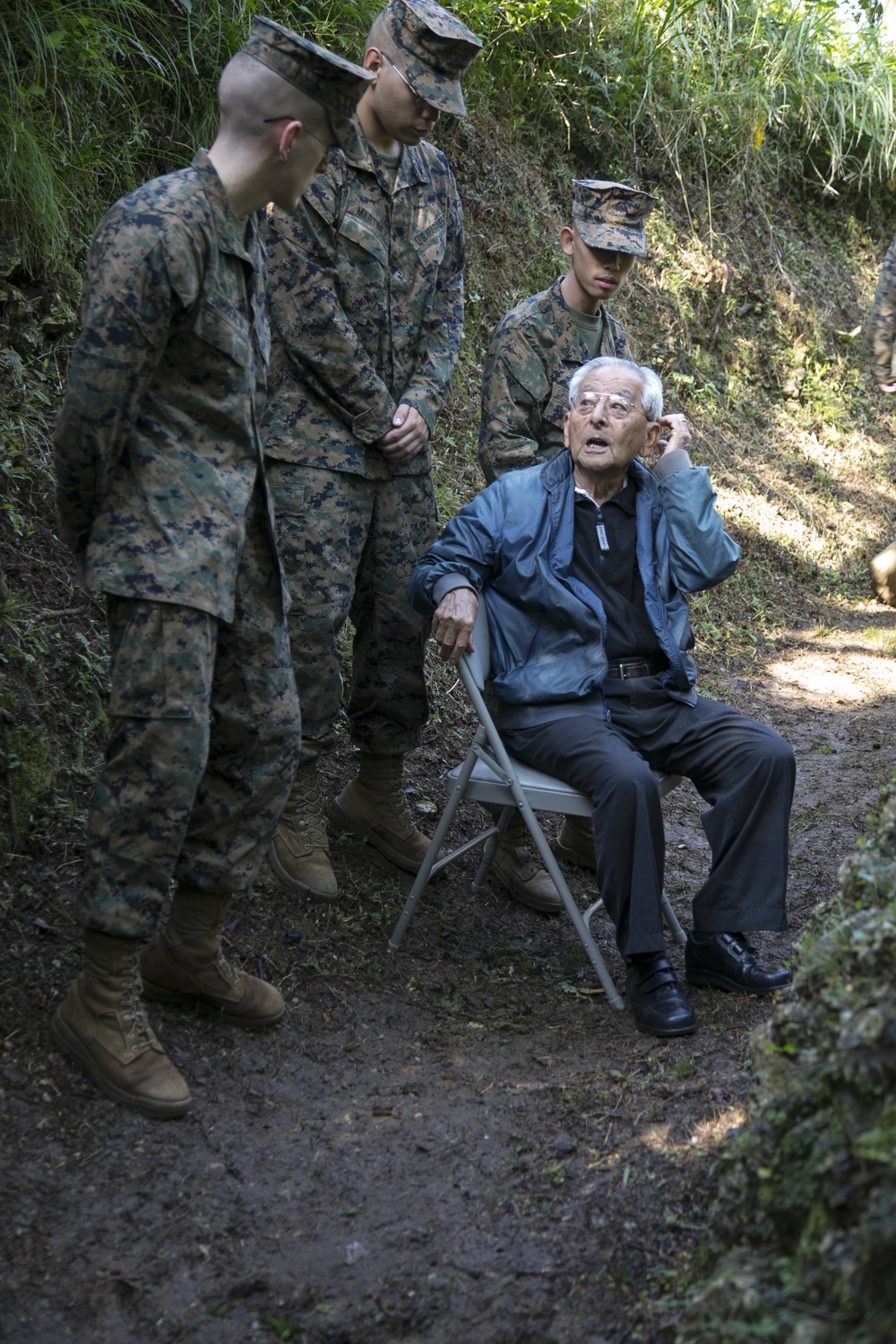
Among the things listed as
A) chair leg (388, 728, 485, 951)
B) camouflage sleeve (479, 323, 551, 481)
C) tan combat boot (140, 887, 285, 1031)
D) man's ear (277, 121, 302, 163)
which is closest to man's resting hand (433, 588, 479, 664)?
chair leg (388, 728, 485, 951)

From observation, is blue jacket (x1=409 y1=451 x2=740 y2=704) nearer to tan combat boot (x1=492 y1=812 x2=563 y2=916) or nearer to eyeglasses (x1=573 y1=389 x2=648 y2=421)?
eyeglasses (x1=573 y1=389 x2=648 y2=421)

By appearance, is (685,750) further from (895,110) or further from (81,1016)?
(895,110)

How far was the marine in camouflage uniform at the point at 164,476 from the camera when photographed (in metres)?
2.45

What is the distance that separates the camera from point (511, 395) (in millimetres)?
4297

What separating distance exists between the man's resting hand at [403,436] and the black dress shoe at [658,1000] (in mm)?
1716

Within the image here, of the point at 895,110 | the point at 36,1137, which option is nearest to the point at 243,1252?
the point at 36,1137

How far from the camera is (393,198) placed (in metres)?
3.75

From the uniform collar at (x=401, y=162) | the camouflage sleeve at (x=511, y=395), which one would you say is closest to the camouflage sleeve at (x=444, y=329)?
the uniform collar at (x=401, y=162)

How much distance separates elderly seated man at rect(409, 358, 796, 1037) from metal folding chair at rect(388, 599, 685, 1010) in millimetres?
55

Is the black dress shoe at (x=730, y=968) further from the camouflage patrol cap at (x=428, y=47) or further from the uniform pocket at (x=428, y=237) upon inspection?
the camouflage patrol cap at (x=428, y=47)

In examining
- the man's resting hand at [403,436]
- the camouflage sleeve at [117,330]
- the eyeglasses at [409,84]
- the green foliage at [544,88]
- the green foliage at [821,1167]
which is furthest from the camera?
the green foliage at [544,88]

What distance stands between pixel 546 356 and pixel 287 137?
75.3 inches

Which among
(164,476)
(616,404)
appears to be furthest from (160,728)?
(616,404)

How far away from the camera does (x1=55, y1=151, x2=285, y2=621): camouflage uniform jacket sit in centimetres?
243
